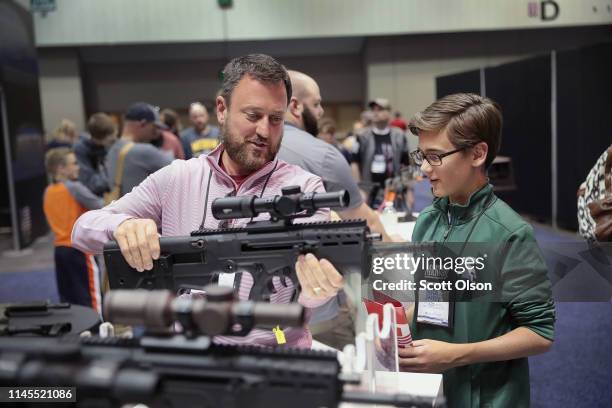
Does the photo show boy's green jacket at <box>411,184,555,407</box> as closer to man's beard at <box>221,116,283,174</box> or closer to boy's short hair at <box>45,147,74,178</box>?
man's beard at <box>221,116,283,174</box>

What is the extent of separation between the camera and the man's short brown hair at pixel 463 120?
5.66ft

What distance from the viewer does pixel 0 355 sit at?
92 cm

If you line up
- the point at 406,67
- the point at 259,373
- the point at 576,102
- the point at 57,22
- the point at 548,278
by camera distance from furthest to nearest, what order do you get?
the point at 406,67, the point at 57,22, the point at 576,102, the point at 548,278, the point at 259,373

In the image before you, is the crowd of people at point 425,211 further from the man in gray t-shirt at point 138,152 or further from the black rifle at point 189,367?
the man in gray t-shirt at point 138,152

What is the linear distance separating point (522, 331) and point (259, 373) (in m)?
1.02

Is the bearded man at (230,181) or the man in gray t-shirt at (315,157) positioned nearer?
the bearded man at (230,181)

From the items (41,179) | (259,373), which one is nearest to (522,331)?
(259,373)

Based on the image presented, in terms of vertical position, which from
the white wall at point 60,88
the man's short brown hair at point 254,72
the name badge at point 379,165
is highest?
the white wall at point 60,88

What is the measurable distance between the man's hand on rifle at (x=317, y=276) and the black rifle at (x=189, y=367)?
0.32m

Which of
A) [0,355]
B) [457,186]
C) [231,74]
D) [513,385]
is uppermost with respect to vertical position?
[231,74]

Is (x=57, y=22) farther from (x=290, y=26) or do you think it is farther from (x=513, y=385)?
(x=513, y=385)

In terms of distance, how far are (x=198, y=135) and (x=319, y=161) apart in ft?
17.7

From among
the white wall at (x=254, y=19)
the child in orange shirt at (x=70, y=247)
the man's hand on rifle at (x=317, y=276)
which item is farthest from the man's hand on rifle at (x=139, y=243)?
the white wall at (x=254, y=19)

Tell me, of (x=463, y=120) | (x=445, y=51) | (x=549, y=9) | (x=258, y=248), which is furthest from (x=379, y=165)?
(x=445, y=51)
